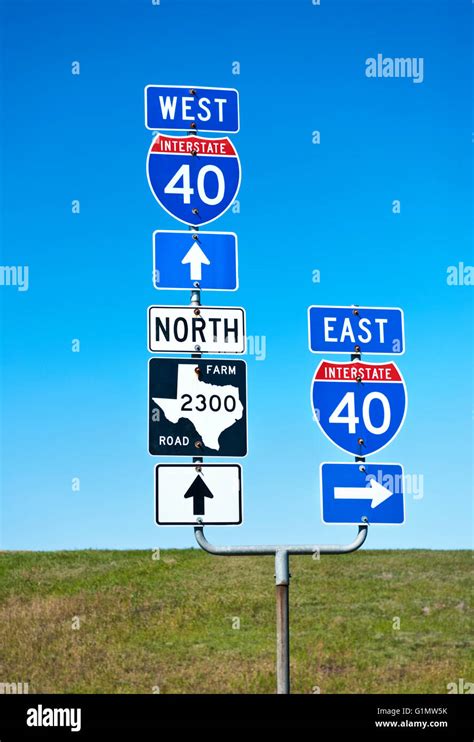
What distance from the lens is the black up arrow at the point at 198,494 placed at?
317 inches

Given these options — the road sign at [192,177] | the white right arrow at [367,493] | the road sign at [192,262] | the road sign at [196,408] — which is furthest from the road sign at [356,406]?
the road sign at [192,177]

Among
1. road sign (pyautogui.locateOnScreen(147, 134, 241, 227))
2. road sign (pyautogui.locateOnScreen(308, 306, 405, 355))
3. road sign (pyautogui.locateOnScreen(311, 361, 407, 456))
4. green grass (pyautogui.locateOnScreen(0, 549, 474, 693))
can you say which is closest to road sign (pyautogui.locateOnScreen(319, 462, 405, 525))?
road sign (pyautogui.locateOnScreen(311, 361, 407, 456))

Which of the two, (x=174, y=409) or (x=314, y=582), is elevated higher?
(x=174, y=409)

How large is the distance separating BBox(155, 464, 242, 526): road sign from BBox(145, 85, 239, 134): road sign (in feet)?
9.65

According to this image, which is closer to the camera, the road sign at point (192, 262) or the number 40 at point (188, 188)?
the road sign at point (192, 262)

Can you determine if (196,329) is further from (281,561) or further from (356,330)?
(281,561)

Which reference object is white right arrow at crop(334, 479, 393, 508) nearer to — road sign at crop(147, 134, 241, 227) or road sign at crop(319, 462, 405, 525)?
road sign at crop(319, 462, 405, 525)

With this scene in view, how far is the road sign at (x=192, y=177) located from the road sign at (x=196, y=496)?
6.73ft

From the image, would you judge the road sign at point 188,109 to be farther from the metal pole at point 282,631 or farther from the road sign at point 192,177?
the metal pole at point 282,631

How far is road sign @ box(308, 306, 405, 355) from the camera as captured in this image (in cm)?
871
